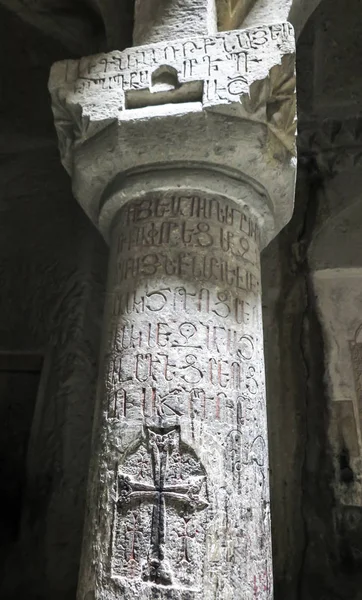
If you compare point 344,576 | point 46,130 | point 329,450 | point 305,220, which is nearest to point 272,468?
point 329,450

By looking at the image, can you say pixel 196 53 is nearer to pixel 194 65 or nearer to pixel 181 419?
pixel 194 65

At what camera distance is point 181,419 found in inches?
56.3

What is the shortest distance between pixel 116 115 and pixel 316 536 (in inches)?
69.5

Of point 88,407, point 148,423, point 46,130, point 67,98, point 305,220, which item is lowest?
point 148,423

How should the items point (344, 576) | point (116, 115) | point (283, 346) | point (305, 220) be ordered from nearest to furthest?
point (116, 115) < point (344, 576) < point (283, 346) < point (305, 220)

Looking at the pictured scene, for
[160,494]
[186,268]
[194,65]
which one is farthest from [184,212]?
[160,494]

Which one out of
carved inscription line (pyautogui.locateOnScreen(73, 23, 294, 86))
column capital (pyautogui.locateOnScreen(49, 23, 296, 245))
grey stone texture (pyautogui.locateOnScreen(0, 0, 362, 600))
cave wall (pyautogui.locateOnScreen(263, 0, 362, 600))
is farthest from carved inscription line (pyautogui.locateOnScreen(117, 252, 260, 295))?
cave wall (pyautogui.locateOnScreen(263, 0, 362, 600))

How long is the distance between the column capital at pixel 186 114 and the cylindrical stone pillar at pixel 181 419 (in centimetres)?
11

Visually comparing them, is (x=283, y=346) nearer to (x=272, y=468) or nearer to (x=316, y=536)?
(x=272, y=468)

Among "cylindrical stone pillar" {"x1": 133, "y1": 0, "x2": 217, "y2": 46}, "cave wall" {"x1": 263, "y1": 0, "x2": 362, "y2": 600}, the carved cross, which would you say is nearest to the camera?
the carved cross

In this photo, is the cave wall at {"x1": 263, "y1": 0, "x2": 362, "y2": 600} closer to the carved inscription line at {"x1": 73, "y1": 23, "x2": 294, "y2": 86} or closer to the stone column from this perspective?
the stone column

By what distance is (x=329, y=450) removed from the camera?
2242 millimetres

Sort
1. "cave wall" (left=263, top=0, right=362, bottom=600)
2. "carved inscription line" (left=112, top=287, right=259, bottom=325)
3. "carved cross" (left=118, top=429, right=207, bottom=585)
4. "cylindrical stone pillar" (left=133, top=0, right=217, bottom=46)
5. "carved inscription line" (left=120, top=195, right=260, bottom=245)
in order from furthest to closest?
"cave wall" (left=263, top=0, right=362, bottom=600), "cylindrical stone pillar" (left=133, top=0, right=217, bottom=46), "carved inscription line" (left=120, top=195, right=260, bottom=245), "carved inscription line" (left=112, top=287, right=259, bottom=325), "carved cross" (left=118, top=429, right=207, bottom=585)

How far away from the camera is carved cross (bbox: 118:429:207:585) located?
131 centimetres
